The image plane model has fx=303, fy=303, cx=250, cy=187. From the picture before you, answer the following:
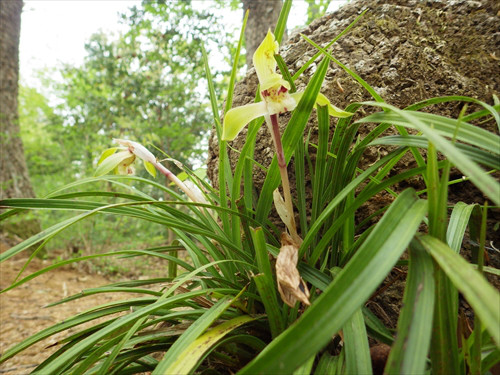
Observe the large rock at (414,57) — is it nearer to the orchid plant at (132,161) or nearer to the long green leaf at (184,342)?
the orchid plant at (132,161)

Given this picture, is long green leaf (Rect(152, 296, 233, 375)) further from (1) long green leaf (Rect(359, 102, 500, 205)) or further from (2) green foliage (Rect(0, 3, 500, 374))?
(1) long green leaf (Rect(359, 102, 500, 205))

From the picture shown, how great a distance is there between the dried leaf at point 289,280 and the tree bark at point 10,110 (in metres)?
4.10

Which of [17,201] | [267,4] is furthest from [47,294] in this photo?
[267,4]

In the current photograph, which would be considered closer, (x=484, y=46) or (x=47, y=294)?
(x=484, y=46)

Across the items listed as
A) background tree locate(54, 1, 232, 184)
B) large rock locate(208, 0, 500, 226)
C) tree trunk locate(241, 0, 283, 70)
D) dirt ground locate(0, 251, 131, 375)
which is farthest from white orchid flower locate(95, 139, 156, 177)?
background tree locate(54, 1, 232, 184)

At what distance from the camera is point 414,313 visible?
0.39 meters

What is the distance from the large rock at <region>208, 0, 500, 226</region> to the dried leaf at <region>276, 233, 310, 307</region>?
0.56m

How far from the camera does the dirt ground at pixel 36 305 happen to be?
1630 mm

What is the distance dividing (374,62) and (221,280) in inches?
38.1

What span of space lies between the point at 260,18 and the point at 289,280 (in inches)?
117

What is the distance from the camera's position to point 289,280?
0.52 metres

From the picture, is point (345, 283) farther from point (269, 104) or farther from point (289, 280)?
point (269, 104)

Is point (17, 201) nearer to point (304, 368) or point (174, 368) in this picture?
point (174, 368)

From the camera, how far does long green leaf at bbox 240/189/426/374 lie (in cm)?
35
